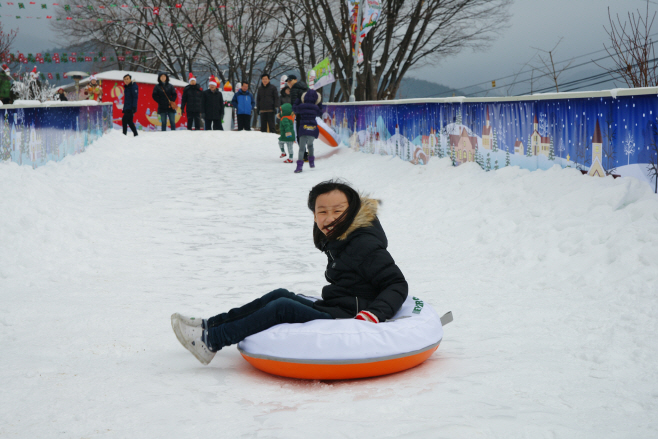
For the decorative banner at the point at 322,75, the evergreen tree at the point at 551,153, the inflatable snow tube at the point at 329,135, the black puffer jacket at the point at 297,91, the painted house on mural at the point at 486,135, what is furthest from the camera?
the decorative banner at the point at 322,75

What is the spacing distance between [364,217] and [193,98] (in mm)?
17223

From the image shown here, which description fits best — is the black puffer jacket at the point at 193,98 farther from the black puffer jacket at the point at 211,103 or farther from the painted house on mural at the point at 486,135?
the painted house on mural at the point at 486,135

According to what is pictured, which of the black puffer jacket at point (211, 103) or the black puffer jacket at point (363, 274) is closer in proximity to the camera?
the black puffer jacket at point (363, 274)

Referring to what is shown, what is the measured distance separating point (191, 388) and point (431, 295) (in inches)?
103

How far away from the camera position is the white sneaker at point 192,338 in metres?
3.49

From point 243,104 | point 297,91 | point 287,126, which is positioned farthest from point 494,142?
point 243,104

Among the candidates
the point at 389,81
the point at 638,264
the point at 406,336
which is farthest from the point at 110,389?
the point at 389,81

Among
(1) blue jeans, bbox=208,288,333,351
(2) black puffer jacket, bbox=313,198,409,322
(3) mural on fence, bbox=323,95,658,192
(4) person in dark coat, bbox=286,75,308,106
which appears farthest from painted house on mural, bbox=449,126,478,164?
(1) blue jeans, bbox=208,288,333,351

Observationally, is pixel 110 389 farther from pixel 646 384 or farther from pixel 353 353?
pixel 646 384

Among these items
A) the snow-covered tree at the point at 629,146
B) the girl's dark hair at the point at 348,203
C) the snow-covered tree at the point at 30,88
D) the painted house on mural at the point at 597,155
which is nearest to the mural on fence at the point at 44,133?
the girl's dark hair at the point at 348,203

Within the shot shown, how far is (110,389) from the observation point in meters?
3.16

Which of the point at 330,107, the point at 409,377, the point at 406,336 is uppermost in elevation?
the point at 330,107

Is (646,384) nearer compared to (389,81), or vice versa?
(646,384)

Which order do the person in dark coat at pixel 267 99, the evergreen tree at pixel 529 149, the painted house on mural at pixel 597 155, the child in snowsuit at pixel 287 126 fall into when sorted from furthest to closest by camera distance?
the person in dark coat at pixel 267 99
the child in snowsuit at pixel 287 126
the evergreen tree at pixel 529 149
the painted house on mural at pixel 597 155
